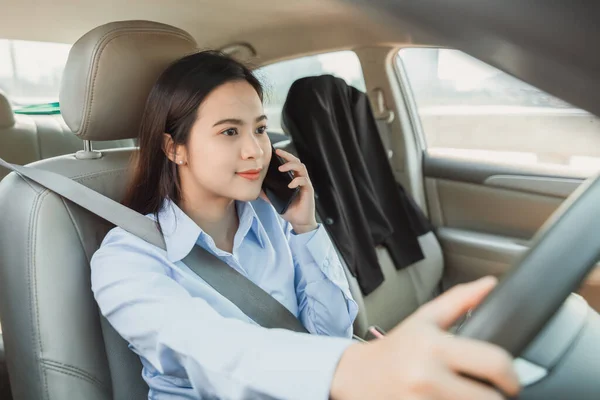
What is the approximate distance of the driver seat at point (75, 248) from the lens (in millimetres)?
1153

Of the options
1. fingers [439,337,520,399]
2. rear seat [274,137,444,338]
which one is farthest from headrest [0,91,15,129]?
fingers [439,337,520,399]

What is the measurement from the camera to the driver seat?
3.78 feet

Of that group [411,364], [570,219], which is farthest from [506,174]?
[411,364]

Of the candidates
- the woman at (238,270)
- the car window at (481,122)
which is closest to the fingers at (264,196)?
the woman at (238,270)

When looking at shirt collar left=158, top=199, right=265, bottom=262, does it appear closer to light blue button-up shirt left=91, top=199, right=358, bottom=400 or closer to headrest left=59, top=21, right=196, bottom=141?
light blue button-up shirt left=91, top=199, right=358, bottom=400

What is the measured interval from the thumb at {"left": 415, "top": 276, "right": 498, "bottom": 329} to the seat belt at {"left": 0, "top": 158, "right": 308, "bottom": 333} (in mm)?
703

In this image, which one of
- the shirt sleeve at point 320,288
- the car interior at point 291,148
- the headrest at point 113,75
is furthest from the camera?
the shirt sleeve at point 320,288

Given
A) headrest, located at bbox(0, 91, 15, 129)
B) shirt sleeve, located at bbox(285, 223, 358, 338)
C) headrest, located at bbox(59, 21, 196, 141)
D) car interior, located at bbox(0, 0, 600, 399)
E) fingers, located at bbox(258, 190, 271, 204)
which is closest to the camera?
car interior, located at bbox(0, 0, 600, 399)

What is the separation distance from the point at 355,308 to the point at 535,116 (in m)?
1.07

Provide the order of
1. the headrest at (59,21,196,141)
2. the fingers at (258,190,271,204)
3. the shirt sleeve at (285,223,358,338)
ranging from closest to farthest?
1. the headrest at (59,21,196,141)
2. the shirt sleeve at (285,223,358,338)
3. the fingers at (258,190,271,204)

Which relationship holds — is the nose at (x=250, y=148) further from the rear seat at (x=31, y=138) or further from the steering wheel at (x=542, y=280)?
the rear seat at (x=31, y=138)

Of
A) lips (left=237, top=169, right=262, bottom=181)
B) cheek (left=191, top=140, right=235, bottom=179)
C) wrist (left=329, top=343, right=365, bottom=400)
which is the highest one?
wrist (left=329, top=343, right=365, bottom=400)

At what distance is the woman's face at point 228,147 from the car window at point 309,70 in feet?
3.69

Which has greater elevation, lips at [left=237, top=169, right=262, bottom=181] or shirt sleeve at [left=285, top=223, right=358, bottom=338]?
lips at [left=237, top=169, right=262, bottom=181]
